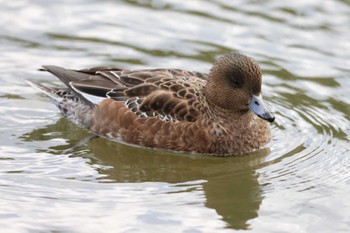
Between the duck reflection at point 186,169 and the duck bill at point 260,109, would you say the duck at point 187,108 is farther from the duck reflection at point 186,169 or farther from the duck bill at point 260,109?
the duck reflection at point 186,169

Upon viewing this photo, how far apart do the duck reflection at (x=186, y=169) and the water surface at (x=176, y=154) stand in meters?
0.01

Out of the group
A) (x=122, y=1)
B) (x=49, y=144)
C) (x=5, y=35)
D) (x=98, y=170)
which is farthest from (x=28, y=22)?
(x=98, y=170)

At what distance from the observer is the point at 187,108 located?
1100 cm

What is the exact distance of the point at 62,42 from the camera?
Result: 13641 mm

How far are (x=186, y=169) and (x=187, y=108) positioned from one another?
77 cm

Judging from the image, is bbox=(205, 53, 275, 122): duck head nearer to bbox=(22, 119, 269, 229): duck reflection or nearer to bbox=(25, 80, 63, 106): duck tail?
bbox=(22, 119, 269, 229): duck reflection

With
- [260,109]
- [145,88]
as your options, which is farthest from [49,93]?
[260,109]

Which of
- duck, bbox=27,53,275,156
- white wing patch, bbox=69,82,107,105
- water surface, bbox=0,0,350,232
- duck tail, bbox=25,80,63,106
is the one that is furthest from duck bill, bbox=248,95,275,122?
duck tail, bbox=25,80,63,106

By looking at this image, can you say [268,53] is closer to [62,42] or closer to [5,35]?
[62,42]

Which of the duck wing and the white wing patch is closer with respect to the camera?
the duck wing

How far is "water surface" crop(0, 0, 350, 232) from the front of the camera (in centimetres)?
938

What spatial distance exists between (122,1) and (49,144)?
4.45m

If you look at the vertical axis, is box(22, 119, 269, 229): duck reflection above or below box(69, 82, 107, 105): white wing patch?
below

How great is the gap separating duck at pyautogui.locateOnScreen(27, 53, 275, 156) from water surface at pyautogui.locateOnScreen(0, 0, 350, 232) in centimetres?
19
